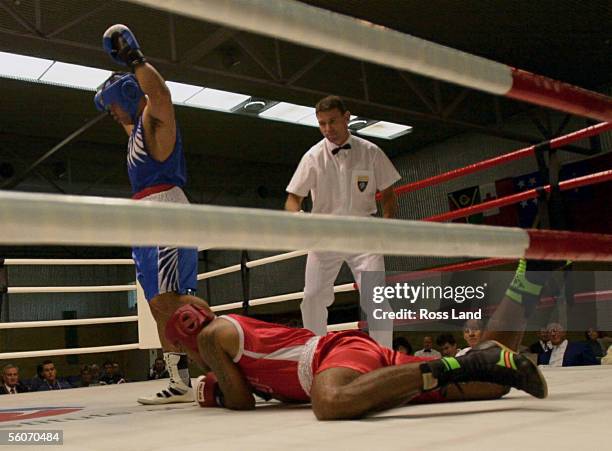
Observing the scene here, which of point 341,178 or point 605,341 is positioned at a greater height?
point 341,178

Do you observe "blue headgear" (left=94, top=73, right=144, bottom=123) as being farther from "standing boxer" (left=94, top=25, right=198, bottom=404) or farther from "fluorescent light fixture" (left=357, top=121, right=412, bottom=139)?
"fluorescent light fixture" (left=357, top=121, right=412, bottom=139)

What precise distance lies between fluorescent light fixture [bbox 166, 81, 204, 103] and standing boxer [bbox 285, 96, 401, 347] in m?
4.49

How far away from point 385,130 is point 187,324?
7.62m

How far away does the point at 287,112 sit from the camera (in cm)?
832

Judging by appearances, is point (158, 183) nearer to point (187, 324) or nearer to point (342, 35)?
point (187, 324)

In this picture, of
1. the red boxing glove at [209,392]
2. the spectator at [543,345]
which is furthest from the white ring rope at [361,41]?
the spectator at [543,345]

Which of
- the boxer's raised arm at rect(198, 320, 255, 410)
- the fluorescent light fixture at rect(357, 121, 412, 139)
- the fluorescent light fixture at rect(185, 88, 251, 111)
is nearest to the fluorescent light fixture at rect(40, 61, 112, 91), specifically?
the fluorescent light fixture at rect(185, 88, 251, 111)

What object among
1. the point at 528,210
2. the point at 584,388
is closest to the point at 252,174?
the point at 528,210

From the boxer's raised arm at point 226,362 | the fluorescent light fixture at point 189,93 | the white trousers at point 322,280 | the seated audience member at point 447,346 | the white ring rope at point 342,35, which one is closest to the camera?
the white ring rope at point 342,35

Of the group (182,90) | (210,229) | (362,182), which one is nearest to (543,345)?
(362,182)

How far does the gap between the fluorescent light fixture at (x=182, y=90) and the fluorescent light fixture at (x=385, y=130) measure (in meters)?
2.39

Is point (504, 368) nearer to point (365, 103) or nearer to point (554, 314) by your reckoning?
point (554, 314)

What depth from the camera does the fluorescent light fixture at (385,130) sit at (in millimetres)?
8891

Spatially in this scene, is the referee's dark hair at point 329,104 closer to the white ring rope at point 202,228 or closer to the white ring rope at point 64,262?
the white ring rope at point 64,262
